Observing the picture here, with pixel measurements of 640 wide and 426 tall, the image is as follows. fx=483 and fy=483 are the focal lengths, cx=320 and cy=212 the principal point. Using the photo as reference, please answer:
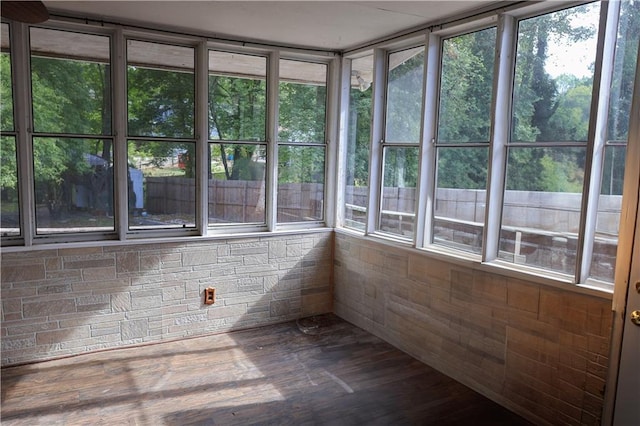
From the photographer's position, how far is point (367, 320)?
4277mm

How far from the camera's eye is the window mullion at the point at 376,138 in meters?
4.13

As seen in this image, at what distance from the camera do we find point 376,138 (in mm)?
4168

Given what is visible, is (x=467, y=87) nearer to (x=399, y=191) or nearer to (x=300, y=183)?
(x=399, y=191)

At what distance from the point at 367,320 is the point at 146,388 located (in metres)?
1.91

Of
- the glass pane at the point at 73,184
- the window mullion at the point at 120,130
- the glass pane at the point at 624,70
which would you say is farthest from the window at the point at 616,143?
the glass pane at the point at 73,184

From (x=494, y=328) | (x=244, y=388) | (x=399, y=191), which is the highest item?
(x=399, y=191)

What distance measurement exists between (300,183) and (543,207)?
2.28 m

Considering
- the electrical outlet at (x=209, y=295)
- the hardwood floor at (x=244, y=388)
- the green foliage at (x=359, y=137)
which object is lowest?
the hardwood floor at (x=244, y=388)

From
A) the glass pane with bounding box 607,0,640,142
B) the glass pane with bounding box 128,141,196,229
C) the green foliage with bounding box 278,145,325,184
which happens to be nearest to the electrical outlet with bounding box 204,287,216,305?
the glass pane with bounding box 128,141,196,229

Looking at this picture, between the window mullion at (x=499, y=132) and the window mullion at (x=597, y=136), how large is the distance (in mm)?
569

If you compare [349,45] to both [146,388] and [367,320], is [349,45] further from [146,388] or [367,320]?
[146,388]

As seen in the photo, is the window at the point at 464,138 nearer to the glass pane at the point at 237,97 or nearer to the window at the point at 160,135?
the glass pane at the point at 237,97

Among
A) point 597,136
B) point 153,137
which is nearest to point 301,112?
point 153,137

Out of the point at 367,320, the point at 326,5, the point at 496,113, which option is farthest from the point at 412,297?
the point at 326,5
